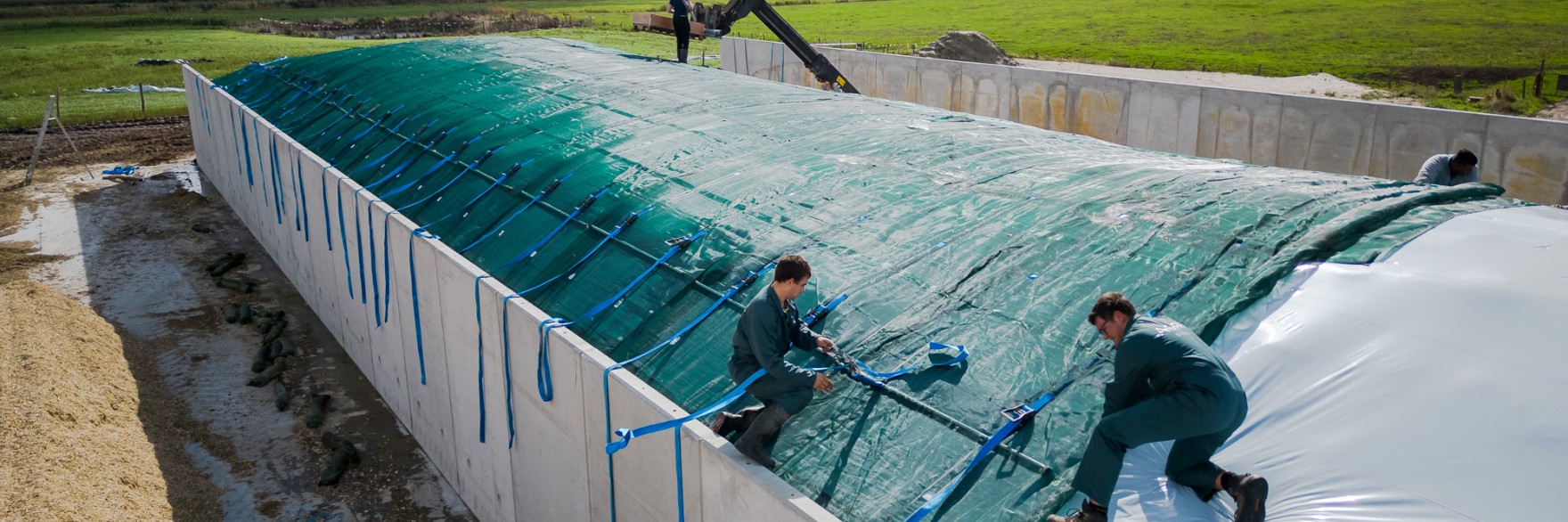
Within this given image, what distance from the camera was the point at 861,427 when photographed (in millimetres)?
7379

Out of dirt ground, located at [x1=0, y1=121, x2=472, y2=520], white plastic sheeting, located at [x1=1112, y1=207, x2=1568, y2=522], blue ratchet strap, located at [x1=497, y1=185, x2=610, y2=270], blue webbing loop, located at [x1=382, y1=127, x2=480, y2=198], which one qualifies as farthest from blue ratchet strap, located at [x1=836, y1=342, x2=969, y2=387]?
blue webbing loop, located at [x1=382, y1=127, x2=480, y2=198]

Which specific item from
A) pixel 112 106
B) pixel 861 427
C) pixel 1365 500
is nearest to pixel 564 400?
pixel 861 427

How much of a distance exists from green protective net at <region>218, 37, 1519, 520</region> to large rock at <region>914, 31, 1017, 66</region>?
58.0 ft

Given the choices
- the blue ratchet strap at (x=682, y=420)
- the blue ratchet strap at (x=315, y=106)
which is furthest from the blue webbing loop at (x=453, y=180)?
the blue ratchet strap at (x=315, y=106)

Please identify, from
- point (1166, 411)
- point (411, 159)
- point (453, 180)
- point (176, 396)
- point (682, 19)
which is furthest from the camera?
point (682, 19)

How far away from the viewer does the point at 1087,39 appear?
4912cm

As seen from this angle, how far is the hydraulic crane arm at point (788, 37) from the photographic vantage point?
24.5m

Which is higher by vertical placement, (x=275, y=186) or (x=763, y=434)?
(x=763, y=434)

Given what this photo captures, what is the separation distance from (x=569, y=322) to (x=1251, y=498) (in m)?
5.97

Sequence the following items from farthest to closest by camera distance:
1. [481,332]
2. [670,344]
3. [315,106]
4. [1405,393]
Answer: [315,106] → [481,332] → [670,344] → [1405,393]

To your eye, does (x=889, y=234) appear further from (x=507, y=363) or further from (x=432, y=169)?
(x=432, y=169)

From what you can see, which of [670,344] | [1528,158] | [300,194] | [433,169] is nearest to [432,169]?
[433,169]

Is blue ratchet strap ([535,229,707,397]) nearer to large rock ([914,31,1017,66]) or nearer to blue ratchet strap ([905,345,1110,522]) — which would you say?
blue ratchet strap ([905,345,1110,522])

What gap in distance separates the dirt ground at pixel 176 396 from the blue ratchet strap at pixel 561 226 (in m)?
2.56
